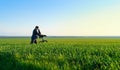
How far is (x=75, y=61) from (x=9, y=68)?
2958 mm

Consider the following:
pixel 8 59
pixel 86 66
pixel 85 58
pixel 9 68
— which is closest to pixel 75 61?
pixel 85 58

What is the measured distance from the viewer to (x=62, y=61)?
476 inches

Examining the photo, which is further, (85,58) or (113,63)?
(85,58)

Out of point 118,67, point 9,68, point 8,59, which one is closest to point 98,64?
point 118,67

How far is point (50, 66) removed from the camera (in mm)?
10828

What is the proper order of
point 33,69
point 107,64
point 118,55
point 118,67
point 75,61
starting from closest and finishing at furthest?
point 118,67, point 107,64, point 33,69, point 75,61, point 118,55

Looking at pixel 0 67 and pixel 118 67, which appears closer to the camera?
pixel 118 67

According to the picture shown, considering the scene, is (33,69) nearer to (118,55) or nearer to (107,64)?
(107,64)

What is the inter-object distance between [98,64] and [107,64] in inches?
15.3

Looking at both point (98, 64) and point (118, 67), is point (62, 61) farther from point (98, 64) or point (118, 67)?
point (118, 67)

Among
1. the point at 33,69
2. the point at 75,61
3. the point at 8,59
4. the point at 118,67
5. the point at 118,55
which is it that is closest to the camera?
the point at 118,67

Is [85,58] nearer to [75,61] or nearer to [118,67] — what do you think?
[75,61]

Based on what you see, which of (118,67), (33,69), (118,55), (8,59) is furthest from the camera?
(8,59)

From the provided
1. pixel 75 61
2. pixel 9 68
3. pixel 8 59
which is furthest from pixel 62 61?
pixel 8 59
